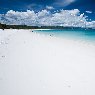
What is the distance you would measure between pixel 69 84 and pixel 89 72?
1728 mm

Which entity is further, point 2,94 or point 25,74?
point 25,74

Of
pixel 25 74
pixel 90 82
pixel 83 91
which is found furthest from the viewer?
pixel 25 74

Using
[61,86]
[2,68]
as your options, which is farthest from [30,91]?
[2,68]

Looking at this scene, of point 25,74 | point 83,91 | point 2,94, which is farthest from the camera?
point 25,74

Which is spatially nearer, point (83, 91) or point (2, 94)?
point (2, 94)

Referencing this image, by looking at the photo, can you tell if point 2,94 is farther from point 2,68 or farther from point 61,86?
point 2,68

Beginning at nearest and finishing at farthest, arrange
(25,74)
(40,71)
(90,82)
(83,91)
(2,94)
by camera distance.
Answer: (2,94) → (83,91) → (90,82) → (25,74) → (40,71)

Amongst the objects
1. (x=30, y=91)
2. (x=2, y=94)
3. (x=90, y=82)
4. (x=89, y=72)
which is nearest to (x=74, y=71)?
(x=89, y=72)

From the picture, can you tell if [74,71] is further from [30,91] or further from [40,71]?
[30,91]

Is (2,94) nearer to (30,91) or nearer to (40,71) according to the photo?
(30,91)

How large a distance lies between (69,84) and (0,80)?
222 cm

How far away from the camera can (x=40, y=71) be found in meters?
6.72

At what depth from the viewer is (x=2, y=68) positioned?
22.5ft

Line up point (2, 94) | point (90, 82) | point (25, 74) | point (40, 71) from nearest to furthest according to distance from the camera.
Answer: point (2, 94) → point (90, 82) → point (25, 74) → point (40, 71)
